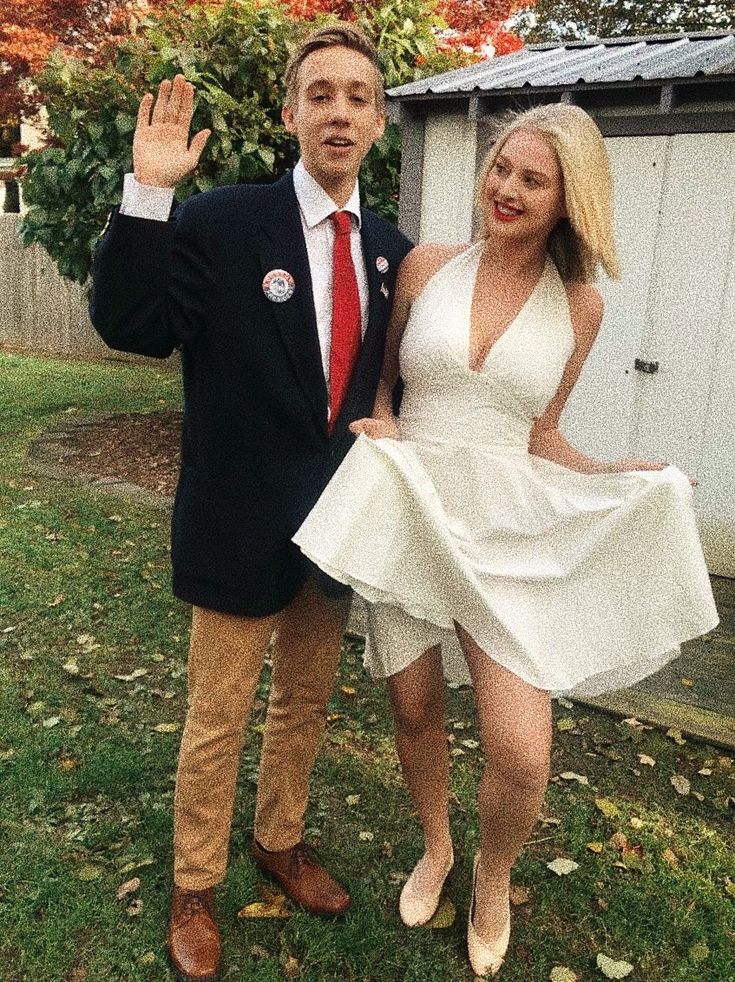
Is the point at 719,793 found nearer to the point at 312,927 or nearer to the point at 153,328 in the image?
the point at 312,927

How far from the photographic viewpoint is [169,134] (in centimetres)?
205

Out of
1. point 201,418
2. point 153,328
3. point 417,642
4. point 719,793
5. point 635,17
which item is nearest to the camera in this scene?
point 153,328

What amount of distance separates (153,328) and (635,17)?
86.8 feet

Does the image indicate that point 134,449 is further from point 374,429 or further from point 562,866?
point 374,429

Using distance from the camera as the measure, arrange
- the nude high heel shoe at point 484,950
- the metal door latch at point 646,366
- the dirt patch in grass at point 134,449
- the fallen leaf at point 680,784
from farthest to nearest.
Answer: the dirt patch in grass at point 134,449 → the metal door latch at point 646,366 → the fallen leaf at point 680,784 → the nude high heel shoe at point 484,950

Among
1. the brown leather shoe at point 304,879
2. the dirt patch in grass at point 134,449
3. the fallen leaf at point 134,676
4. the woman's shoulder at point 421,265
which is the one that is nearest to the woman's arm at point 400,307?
the woman's shoulder at point 421,265

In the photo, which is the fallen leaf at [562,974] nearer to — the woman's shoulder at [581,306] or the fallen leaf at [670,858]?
the fallen leaf at [670,858]

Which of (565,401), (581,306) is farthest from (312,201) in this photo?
(565,401)

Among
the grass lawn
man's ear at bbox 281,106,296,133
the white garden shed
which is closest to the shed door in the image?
the white garden shed

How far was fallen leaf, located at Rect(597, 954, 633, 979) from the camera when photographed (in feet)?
8.64

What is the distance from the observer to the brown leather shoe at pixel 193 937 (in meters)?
2.53

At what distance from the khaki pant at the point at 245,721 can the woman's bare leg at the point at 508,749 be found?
0.49 m

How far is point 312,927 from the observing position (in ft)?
9.00

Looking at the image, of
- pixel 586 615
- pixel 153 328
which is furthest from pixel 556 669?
pixel 153 328
